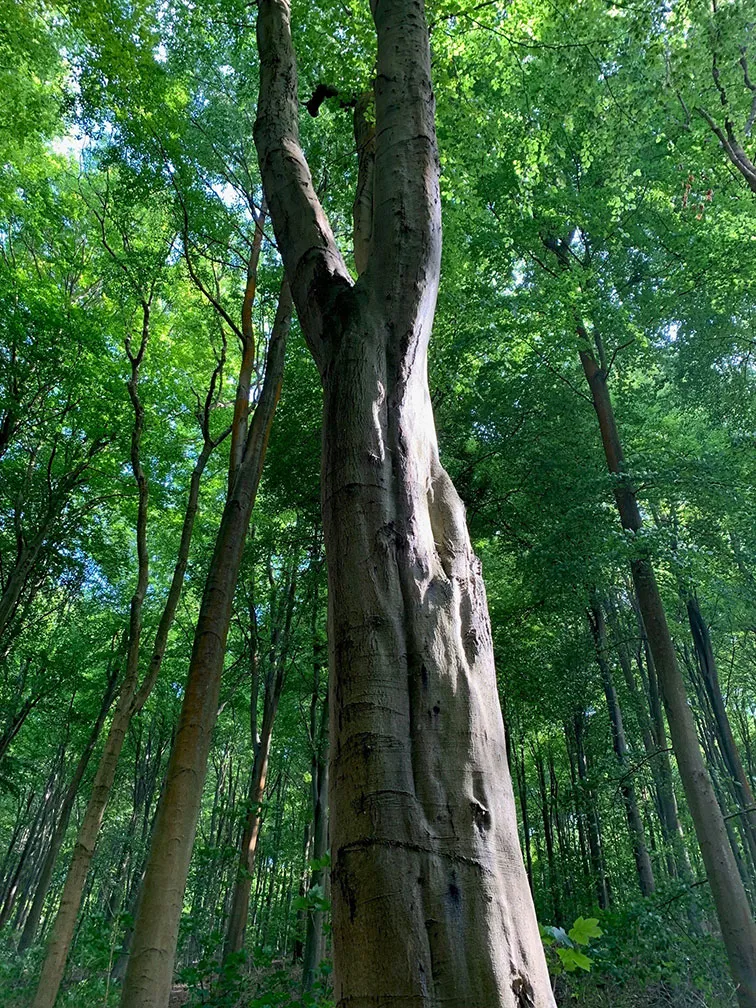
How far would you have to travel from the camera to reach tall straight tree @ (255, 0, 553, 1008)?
3.96ft

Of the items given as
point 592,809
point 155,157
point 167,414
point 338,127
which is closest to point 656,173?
point 338,127

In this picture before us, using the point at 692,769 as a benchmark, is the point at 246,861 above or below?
below

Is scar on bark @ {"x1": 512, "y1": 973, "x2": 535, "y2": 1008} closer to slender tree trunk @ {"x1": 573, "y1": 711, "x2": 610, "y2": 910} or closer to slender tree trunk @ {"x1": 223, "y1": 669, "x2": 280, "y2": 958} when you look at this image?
slender tree trunk @ {"x1": 223, "y1": 669, "x2": 280, "y2": 958}

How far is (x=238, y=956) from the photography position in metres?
5.81

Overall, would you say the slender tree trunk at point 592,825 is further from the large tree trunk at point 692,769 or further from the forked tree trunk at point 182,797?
the forked tree trunk at point 182,797

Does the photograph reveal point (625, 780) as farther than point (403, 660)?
Yes

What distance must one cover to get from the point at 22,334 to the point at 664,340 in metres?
11.6

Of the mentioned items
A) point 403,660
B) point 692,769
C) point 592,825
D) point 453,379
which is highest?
point 453,379

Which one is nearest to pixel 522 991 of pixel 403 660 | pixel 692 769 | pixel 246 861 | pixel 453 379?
pixel 403 660

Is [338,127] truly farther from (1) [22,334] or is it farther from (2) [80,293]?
(2) [80,293]

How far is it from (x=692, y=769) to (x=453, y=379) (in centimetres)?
629

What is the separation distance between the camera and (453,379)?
1004 centimetres

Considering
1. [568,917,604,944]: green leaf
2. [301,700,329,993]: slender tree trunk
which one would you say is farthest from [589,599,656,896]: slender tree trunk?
[568,917,604,944]: green leaf

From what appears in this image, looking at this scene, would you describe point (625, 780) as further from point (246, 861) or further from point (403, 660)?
point (403, 660)
